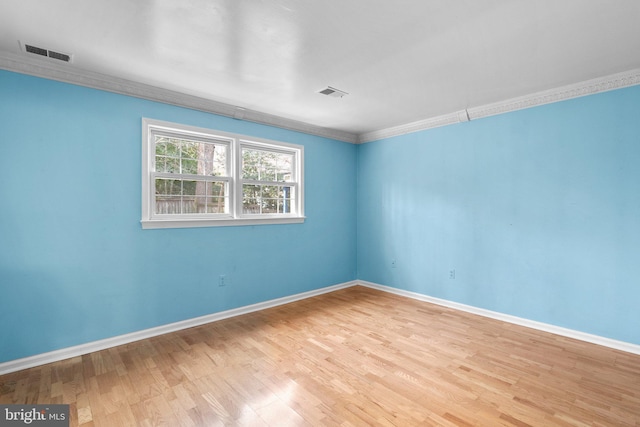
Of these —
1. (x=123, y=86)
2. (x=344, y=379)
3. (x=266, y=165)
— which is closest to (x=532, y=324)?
(x=344, y=379)

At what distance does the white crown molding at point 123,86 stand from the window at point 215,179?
264mm

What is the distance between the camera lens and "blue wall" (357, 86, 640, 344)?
2893mm

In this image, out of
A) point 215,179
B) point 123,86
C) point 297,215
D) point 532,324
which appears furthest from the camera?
point 297,215

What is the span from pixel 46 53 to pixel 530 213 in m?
4.96

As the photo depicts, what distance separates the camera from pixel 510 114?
3568mm

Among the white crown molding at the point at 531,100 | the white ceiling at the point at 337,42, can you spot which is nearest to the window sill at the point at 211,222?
the white ceiling at the point at 337,42

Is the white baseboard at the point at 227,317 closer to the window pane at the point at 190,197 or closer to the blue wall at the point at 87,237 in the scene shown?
the blue wall at the point at 87,237

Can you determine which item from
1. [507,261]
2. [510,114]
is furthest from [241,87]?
[507,261]

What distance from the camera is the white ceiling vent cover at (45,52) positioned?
232cm

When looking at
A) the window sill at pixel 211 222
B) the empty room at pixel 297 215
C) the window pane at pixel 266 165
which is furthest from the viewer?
the window pane at pixel 266 165

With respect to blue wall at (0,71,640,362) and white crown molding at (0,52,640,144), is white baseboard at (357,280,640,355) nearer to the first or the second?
blue wall at (0,71,640,362)
